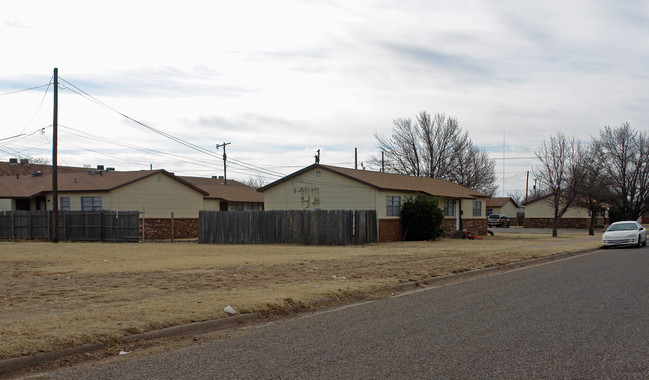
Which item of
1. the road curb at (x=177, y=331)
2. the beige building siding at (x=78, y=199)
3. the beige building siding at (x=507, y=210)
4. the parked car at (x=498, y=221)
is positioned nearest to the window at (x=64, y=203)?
the beige building siding at (x=78, y=199)

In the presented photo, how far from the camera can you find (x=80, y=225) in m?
35.1

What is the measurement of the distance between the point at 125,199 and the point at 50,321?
104ft

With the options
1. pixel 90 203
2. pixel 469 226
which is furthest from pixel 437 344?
pixel 469 226

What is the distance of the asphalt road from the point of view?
6367 millimetres

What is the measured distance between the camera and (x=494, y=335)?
318 inches

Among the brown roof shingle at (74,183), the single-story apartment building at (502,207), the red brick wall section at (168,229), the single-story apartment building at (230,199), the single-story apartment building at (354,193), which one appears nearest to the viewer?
the single-story apartment building at (354,193)

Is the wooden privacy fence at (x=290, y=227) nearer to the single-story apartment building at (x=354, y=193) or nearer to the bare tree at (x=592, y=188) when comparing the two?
the single-story apartment building at (x=354, y=193)

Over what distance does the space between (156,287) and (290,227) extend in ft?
61.2

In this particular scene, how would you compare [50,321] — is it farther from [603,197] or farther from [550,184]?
[603,197]

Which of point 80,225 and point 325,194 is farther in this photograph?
point 325,194

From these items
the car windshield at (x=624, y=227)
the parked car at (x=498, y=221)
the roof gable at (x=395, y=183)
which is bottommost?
the parked car at (x=498, y=221)

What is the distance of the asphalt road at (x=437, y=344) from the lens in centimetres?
637

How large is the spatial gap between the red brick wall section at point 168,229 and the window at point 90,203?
3.28 m

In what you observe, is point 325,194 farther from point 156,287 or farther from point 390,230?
point 156,287
